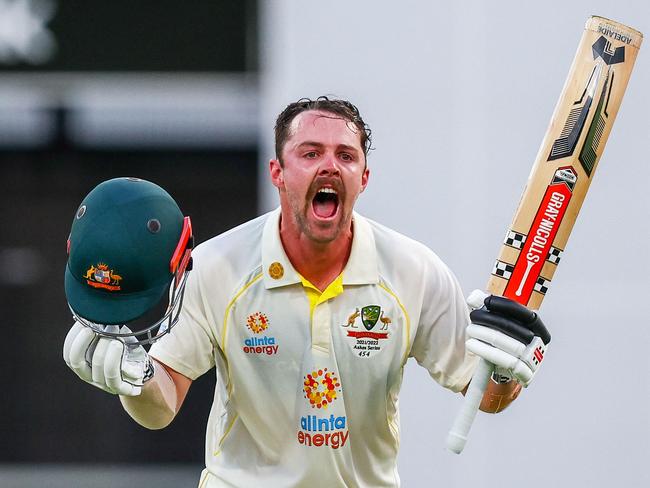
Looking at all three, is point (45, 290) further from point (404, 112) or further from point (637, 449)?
point (637, 449)

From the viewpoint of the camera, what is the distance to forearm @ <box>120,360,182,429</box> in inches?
136

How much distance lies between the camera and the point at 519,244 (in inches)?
140

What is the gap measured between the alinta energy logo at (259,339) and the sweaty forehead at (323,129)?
1.44 ft

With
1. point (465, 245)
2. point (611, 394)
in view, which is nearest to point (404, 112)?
point (465, 245)

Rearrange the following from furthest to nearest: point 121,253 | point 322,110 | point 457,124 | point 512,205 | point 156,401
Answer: point 457,124, point 512,205, point 322,110, point 156,401, point 121,253

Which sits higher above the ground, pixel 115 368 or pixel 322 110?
pixel 322 110

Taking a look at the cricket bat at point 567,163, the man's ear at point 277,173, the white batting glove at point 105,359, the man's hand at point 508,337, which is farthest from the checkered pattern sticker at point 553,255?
the white batting glove at point 105,359

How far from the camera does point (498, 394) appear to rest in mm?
3609

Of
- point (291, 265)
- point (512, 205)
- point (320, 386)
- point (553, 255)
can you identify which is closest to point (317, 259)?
point (291, 265)

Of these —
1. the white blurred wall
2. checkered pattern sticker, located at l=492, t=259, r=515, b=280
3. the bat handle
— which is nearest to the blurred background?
the white blurred wall

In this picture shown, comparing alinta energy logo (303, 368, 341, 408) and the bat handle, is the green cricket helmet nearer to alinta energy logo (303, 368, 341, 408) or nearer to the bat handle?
alinta energy logo (303, 368, 341, 408)

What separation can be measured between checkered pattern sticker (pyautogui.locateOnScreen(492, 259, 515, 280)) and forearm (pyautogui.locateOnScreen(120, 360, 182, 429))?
84 centimetres

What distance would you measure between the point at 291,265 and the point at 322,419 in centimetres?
39

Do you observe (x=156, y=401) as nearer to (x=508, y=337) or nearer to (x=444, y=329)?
(x=444, y=329)
